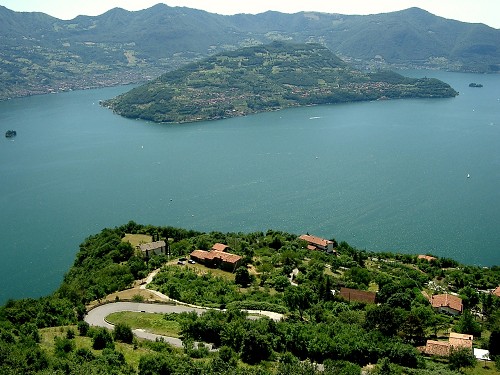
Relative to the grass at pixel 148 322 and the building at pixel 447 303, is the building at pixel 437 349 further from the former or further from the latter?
the grass at pixel 148 322

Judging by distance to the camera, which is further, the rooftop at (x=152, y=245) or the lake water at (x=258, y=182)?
the lake water at (x=258, y=182)

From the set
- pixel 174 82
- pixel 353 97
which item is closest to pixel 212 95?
pixel 174 82

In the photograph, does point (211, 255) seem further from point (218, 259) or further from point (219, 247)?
point (219, 247)

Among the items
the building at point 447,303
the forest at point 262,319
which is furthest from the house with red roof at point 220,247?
the building at point 447,303

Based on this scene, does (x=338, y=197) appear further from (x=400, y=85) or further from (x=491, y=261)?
(x=400, y=85)

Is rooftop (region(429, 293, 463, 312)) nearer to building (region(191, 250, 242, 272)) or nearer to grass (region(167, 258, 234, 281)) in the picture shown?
grass (region(167, 258, 234, 281))

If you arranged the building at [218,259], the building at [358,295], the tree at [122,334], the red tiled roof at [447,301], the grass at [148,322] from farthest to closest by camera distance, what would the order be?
the building at [218,259] → the red tiled roof at [447,301] → the building at [358,295] → the grass at [148,322] → the tree at [122,334]
